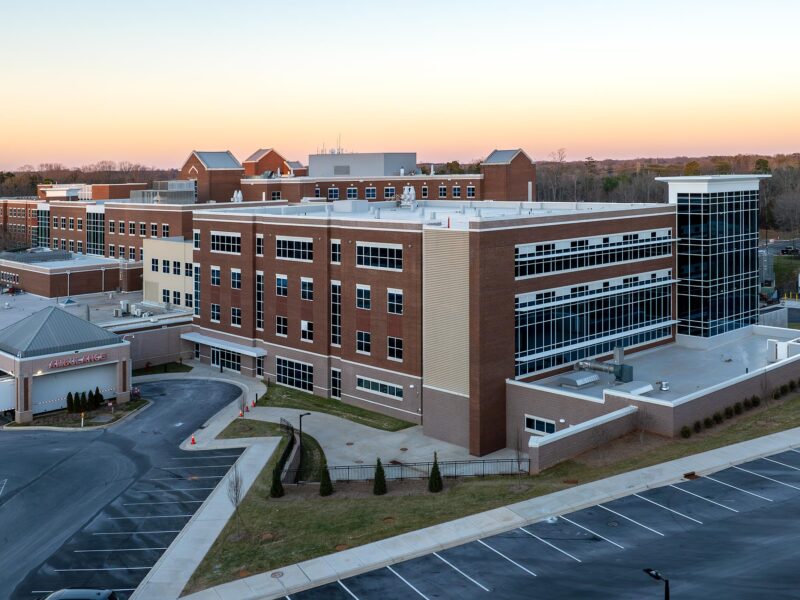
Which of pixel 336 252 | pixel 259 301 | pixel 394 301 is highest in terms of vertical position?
pixel 336 252

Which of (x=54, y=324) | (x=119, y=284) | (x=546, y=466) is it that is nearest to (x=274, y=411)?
(x=54, y=324)

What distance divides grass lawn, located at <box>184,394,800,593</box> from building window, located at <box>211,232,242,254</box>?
83.5 ft

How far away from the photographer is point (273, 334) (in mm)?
62938

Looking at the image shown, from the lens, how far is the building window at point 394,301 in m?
52.4

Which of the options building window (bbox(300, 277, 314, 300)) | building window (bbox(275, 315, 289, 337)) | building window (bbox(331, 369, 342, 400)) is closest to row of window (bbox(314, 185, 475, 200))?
building window (bbox(275, 315, 289, 337))

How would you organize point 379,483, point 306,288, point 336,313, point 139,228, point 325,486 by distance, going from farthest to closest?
1. point 139,228
2. point 306,288
3. point 336,313
4. point 325,486
5. point 379,483

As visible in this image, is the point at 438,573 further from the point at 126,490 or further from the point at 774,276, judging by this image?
the point at 774,276

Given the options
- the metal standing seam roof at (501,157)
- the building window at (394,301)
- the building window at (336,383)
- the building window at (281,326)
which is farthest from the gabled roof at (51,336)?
the metal standing seam roof at (501,157)

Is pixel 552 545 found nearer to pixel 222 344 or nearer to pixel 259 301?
pixel 259 301

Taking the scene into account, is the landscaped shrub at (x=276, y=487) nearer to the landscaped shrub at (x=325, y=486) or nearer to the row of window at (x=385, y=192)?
the landscaped shrub at (x=325, y=486)

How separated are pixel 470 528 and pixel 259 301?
3556 centimetres

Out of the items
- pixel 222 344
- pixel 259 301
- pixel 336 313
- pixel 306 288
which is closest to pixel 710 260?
pixel 336 313

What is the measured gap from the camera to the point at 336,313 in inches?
2266

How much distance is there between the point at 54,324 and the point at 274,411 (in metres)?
16.7
